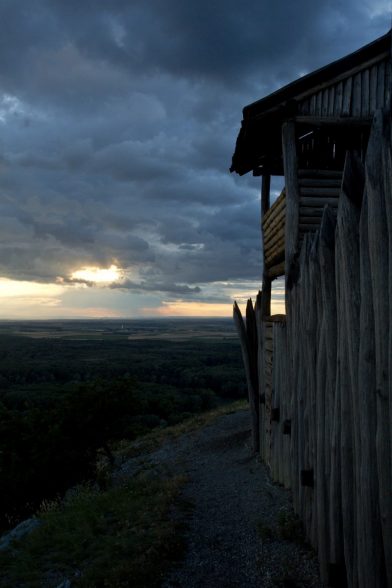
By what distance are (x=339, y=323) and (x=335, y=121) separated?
17.0ft

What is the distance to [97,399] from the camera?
47.0ft

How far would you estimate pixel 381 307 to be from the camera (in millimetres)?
2975

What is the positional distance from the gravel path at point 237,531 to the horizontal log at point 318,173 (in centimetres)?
495

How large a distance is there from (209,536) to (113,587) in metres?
1.62

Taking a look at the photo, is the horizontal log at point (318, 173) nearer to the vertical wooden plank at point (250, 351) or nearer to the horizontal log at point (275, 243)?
the horizontal log at point (275, 243)

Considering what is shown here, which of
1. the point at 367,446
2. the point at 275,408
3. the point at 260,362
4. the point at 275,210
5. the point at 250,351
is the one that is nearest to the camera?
the point at 367,446

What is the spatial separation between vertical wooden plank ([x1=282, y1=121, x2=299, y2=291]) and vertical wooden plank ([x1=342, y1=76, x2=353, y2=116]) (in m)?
0.86

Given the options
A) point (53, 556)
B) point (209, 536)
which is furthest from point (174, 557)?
point (53, 556)

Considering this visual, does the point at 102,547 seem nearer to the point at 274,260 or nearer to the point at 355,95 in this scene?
the point at 274,260

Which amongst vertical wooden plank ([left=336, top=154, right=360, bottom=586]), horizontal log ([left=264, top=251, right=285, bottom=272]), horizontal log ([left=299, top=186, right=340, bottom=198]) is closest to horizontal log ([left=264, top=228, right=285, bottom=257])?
horizontal log ([left=264, top=251, right=285, bottom=272])

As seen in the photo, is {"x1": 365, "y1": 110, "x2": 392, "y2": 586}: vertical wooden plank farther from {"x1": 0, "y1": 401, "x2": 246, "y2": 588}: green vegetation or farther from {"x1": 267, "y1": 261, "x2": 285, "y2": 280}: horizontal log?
{"x1": 267, "y1": 261, "x2": 285, "y2": 280}: horizontal log

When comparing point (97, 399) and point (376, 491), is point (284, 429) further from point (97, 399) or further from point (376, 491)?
point (97, 399)

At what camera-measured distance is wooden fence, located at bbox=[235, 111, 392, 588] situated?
2961mm

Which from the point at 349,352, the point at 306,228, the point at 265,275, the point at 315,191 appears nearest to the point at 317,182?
the point at 315,191
